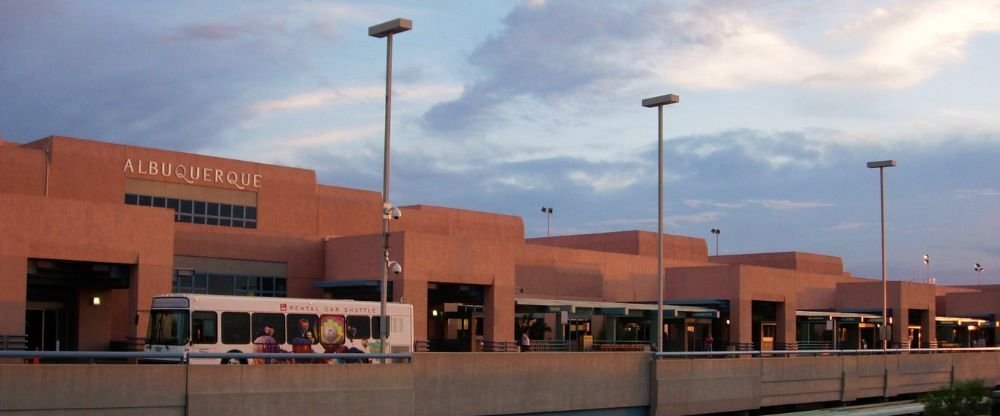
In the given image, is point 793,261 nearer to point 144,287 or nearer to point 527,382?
point 144,287

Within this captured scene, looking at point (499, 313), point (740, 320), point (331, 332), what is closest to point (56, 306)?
point (331, 332)

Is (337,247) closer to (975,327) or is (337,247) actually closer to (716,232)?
(975,327)

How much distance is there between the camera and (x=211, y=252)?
4391 cm

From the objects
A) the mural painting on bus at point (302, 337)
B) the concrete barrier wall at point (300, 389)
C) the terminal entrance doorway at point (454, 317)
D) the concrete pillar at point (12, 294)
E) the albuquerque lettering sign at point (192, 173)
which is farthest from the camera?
the terminal entrance doorway at point (454, 317)

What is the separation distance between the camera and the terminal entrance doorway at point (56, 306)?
3869 cm

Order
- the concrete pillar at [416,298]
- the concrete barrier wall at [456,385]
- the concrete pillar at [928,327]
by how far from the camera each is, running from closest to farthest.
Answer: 1. the concrete barrier wall at [456,385]
2. the concrete pillar at [416,298]
3. the concrete pillar at [928,327]

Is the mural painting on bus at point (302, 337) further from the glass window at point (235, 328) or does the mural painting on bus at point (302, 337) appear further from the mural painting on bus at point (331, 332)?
the glass window at point (235, 328)

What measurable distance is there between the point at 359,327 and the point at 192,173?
15478 millimetres

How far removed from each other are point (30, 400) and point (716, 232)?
4243 inches

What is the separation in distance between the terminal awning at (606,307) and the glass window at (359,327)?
1432 centimetres

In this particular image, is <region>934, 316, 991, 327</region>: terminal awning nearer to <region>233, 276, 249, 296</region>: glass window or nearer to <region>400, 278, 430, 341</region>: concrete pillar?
<region>400, 278, 430, 341</region>: concrete pillar

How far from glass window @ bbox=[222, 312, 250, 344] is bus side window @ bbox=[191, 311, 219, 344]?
32 centimetres

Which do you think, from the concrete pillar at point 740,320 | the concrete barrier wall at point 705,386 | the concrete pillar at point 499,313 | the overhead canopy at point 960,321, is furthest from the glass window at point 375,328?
the overhead canopy at point 960,321

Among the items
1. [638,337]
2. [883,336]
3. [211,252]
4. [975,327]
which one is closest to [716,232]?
[975,327]
